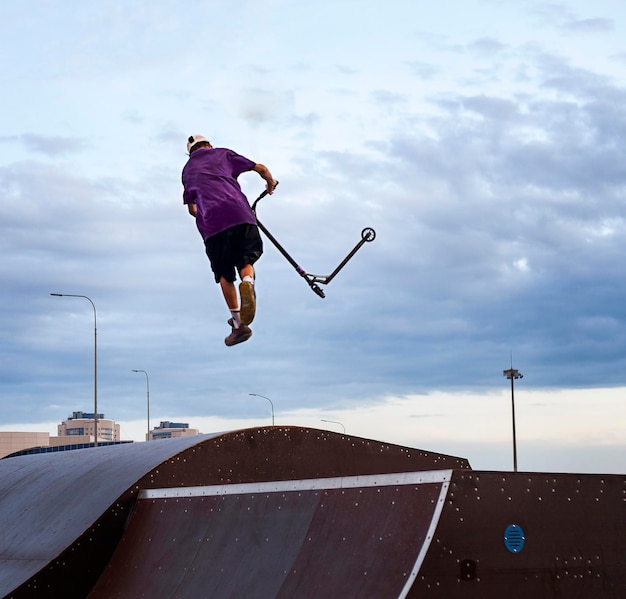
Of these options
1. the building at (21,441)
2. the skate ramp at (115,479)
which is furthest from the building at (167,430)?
the skate ramp at (115,479)

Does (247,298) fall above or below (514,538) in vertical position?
above

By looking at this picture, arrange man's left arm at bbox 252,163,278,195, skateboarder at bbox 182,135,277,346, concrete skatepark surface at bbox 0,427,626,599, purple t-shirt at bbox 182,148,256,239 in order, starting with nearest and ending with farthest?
concrete skatepark surface at bbox 0,427,626,599 → skateboarder at bbox 182,135,277,346 → purple t-shirt at bbox 182,148,256,239 → man's left arm at bbox 252,163,278,195

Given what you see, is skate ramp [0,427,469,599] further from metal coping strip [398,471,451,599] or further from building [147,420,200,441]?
building [147,420,200,441]

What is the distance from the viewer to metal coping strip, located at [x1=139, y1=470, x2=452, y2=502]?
793 cm

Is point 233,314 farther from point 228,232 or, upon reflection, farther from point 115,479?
point 115,479

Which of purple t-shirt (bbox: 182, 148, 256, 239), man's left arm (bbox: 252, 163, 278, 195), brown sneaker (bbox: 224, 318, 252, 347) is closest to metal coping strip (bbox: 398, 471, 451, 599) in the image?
brown sneaker (bbox: 224, 318, 252, 347)

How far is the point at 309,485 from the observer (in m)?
9.23

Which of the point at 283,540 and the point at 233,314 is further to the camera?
the point at 233,314

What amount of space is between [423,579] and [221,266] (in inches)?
197

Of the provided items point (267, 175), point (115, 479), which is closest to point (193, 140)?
point (267, 175)

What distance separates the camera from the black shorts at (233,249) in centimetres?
1136

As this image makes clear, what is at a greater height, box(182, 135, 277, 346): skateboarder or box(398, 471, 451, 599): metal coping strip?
box(182, 135, 277, 346): skateboarder

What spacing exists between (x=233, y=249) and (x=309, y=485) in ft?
10.8

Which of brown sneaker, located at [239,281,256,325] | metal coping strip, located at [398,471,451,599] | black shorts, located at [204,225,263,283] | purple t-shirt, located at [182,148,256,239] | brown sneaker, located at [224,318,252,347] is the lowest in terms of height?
metal coping strip, located at [398,471,451,599]
